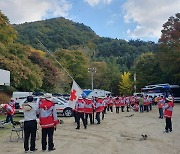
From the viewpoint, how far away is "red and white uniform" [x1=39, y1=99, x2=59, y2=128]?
9875 millimetres

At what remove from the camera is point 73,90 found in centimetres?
1463

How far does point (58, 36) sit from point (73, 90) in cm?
9583

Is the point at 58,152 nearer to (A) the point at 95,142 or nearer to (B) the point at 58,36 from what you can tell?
(A) the point at 95,142

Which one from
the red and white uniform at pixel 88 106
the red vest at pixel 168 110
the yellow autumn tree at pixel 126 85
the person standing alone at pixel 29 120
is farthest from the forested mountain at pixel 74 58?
the red vest at pixel 168 110

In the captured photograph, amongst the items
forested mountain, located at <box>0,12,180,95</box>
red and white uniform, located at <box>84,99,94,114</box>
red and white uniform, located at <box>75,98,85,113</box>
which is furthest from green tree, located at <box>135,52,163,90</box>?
red and white uniform, located at <box>75,98,85,113</box>

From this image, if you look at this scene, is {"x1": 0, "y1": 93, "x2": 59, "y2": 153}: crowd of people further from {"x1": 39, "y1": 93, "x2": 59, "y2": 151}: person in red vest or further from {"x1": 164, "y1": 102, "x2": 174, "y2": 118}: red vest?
{"x1": 164, "y1": 102, "x2": 174, "y2": 118}: red vest

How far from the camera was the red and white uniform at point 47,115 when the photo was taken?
32.4 ft

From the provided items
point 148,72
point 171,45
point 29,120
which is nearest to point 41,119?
point 29,120

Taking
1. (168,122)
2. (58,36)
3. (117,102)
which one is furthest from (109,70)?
(168,122)

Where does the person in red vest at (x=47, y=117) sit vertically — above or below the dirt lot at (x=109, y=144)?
above

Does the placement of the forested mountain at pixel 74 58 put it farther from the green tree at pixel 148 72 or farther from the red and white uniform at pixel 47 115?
the red and white uniform at pixel 47 115

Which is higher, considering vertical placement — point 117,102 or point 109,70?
point 109,70

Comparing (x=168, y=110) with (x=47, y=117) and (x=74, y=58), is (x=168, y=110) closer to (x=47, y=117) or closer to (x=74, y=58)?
(x=47, y=117)

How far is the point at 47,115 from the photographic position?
32.6ft
